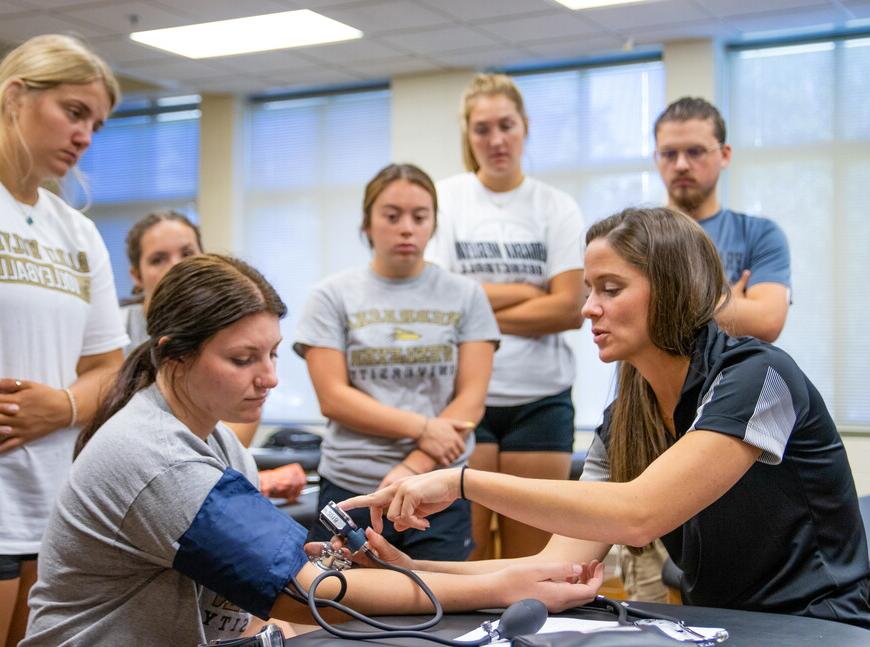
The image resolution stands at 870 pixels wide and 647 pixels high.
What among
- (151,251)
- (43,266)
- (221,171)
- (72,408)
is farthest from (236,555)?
(221,171)

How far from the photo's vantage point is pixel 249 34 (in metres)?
6.21

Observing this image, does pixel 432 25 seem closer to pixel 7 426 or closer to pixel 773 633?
pixel 7 426

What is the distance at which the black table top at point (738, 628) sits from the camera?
1246mm

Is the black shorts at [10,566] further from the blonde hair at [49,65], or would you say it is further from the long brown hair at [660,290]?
the long brown hair at [660,290]

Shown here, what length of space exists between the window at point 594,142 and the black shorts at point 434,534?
422cm

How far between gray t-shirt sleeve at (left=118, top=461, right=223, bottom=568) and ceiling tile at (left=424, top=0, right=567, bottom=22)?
457 centimetres

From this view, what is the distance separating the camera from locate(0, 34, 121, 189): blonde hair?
2057 mm

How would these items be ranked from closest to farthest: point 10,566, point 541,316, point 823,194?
point 10,566 → point 541,316 → point 823,194

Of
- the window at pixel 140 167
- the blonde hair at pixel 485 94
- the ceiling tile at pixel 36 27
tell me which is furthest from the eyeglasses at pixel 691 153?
the window at pixel 140 167

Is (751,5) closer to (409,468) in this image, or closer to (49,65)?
(409,468)

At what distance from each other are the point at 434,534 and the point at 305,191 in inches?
227

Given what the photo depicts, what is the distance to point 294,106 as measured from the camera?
7.88 metres

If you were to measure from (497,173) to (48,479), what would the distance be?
1557mm

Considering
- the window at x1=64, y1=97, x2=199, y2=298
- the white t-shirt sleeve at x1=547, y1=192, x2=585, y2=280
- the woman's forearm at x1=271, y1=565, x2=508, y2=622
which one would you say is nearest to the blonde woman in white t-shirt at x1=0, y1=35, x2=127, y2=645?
the woman's forearm at x1=271, y1=565, x2=508, y2=622
